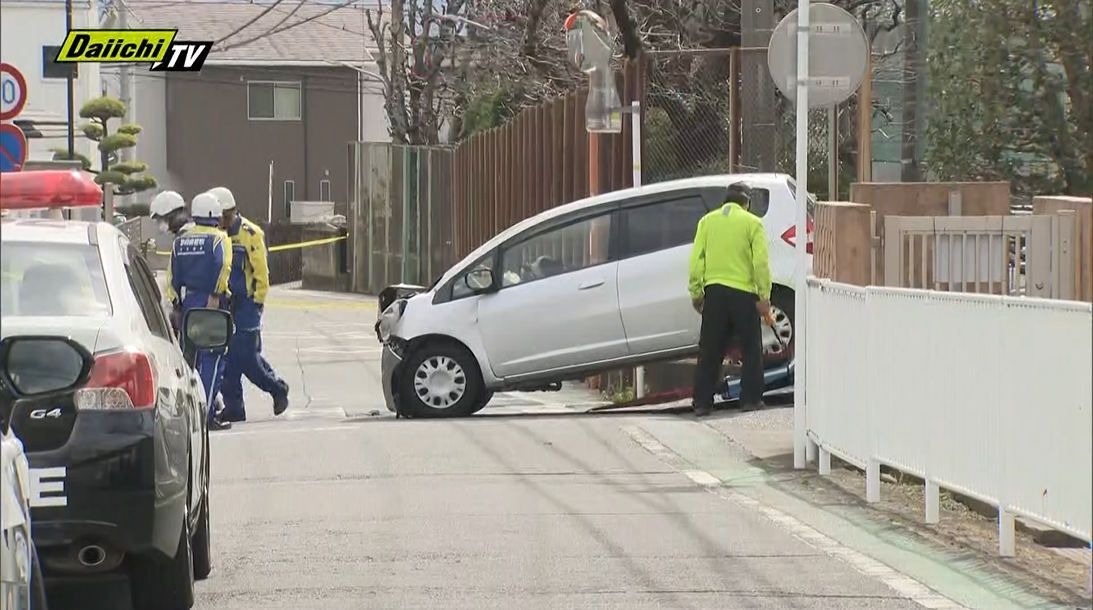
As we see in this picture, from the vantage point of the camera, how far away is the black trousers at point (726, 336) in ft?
46.6

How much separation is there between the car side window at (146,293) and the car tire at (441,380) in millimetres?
7577

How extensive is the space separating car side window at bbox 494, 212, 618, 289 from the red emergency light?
8.57 metres

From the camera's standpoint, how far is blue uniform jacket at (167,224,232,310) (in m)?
14.7

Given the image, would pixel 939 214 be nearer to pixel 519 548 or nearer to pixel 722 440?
pixel 722 440

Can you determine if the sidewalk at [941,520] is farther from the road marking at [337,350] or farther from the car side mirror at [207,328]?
the road marking at [337,350]

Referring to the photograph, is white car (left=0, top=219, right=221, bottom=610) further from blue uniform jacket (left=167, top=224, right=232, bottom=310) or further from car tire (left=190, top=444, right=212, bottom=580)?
blue uniform jacket (left=167, top=224, right=232, bottom=310)

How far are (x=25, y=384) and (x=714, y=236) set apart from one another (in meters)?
8.26

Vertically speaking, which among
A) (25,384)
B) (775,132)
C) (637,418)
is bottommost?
(637,418)

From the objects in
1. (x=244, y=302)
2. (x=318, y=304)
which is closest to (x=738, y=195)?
(x=244, y=302)

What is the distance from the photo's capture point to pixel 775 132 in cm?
1723

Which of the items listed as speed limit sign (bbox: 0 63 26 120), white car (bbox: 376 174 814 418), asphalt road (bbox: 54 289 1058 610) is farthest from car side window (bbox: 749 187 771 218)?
speed limit sign (bbox: 0 63 26 120)

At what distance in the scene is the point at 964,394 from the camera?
8445 mm

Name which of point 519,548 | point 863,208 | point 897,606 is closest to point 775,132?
point 863,208

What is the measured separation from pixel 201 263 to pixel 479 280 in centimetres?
242
